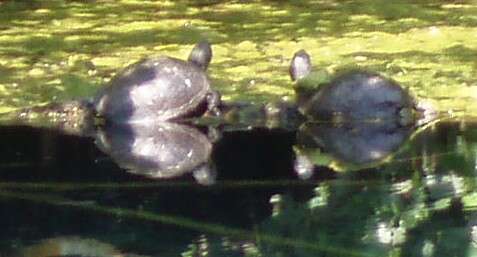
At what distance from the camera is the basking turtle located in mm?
Answer: 6121

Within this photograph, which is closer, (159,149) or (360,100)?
(159,149)

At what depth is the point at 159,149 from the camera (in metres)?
5.63

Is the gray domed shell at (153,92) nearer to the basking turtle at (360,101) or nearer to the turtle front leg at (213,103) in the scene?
the turtle front leg at (213,103)

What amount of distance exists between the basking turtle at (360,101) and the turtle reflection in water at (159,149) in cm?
62

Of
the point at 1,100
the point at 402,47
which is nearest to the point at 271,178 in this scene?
the point at 1,100

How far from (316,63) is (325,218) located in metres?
2.80

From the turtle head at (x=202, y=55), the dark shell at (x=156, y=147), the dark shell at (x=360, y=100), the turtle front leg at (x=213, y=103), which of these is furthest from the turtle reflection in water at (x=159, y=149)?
the dark shell at (x=360, y=100)

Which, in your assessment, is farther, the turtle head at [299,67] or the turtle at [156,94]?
the turtle head at [299,67]

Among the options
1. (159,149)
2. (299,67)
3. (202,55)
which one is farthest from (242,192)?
(202,55)

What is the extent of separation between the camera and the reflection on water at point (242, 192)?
4172 millimetres

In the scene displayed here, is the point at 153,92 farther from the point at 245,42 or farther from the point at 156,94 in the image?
the point at 245,42

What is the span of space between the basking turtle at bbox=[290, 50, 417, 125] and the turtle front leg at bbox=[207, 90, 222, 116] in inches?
15.2

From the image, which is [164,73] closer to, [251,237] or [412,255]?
[251,237]

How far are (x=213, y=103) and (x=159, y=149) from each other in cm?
69
